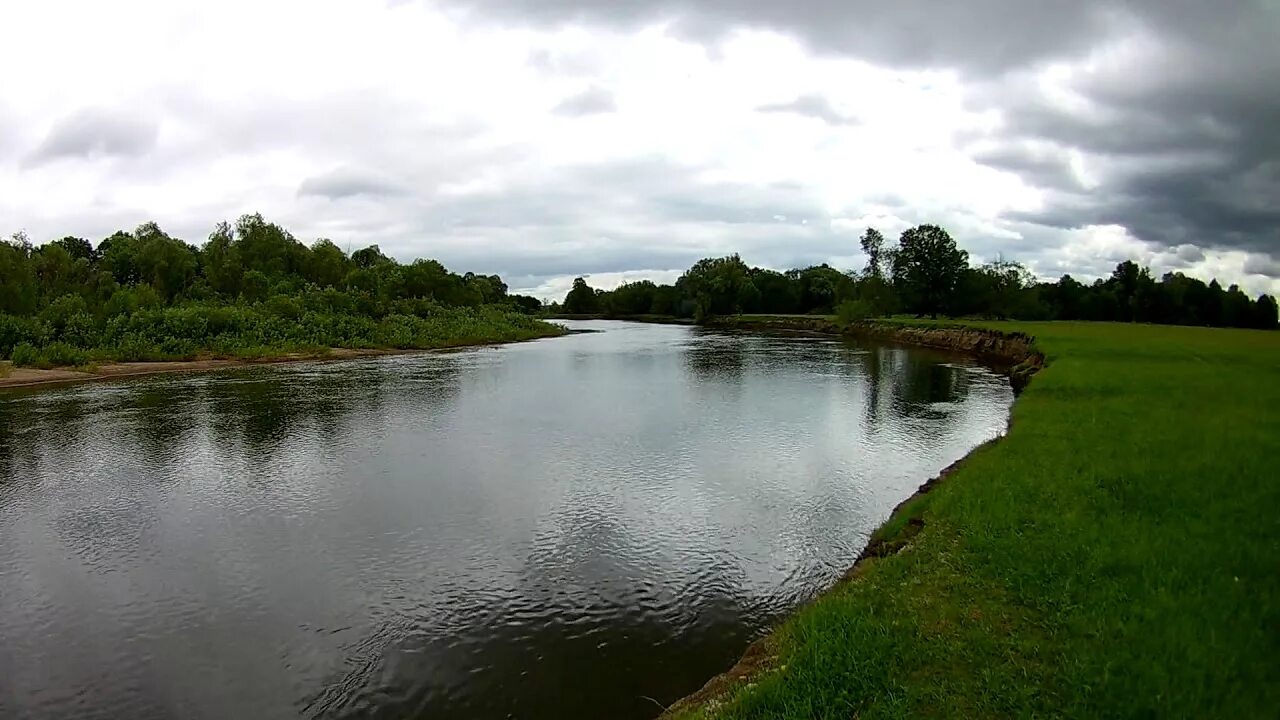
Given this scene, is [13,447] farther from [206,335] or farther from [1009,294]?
[1009,294]

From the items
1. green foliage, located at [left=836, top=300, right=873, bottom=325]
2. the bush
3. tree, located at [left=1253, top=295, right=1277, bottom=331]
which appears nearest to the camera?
the bush

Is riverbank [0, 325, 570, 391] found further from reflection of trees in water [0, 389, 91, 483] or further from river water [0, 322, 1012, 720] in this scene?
river water [0, 322, 1012, 720]

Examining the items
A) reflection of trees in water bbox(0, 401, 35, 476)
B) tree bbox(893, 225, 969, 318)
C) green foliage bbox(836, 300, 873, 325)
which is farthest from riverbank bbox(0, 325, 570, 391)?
tree bbox(893, 225, 969, 318)

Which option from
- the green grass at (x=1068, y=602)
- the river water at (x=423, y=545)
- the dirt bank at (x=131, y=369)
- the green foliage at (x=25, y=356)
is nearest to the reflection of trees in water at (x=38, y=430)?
the river water at (x=423, y=545)

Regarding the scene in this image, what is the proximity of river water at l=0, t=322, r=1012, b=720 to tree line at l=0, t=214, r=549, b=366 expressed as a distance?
3089 centimetres

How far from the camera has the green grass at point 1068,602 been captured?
20.2 feet

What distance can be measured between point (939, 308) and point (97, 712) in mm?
119269

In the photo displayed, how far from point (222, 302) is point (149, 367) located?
95.8 feet

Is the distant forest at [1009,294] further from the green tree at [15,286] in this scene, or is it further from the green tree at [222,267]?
the green tree at [15,286]

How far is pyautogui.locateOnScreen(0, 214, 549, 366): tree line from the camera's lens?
6025 cm

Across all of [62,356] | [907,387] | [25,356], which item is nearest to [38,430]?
[25,356]

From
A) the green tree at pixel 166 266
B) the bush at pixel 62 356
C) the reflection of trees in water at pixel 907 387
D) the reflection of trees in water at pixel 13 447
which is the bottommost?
the reflection of trees in water at pixel 13 447

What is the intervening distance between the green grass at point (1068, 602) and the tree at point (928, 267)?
99.3m

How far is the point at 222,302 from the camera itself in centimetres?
8238
